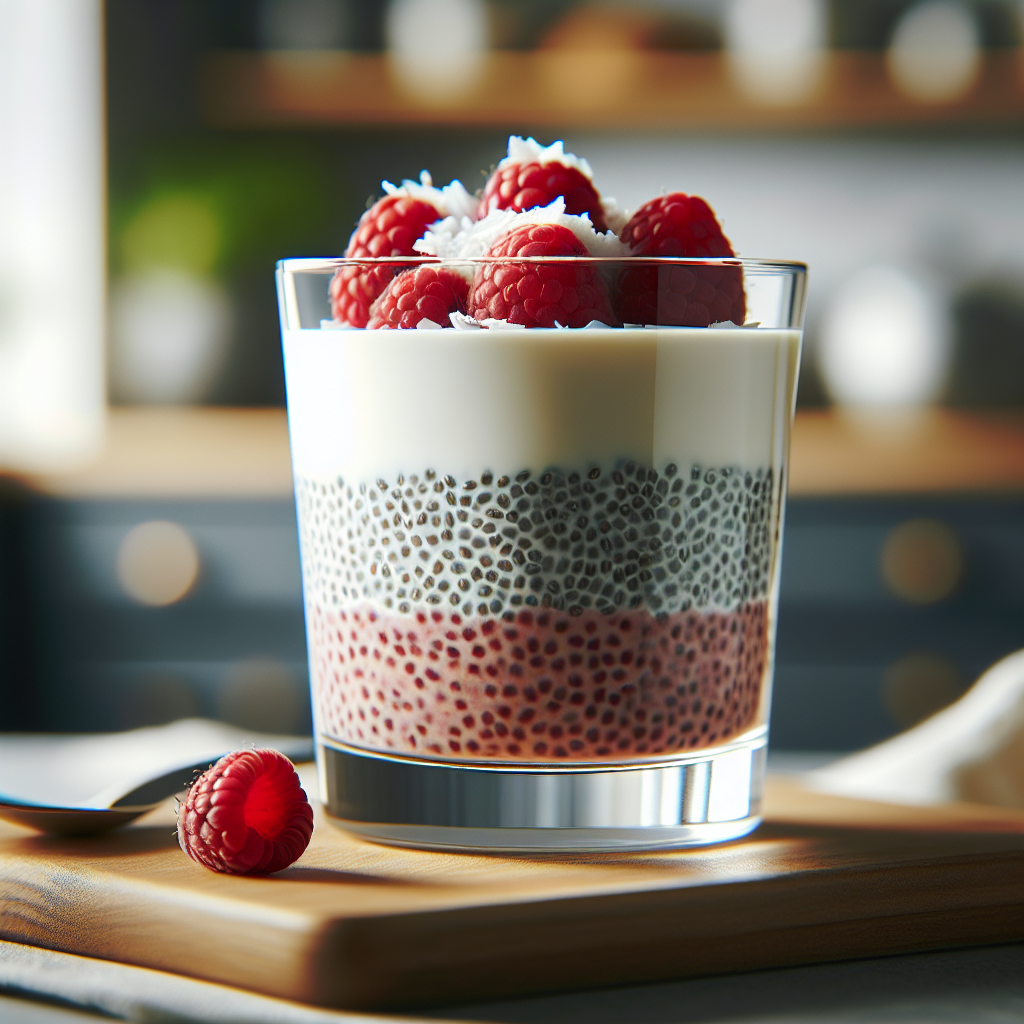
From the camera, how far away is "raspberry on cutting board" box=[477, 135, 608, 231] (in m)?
0.66

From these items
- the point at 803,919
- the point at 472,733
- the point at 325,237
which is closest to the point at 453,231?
the point at 472,733

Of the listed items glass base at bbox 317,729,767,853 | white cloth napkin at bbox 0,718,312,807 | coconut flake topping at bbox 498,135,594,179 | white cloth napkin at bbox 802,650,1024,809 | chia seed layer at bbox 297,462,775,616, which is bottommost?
white cloth napkin at bbox 0,718,312,807

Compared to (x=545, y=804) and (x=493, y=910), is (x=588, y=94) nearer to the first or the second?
(x=545, y=804)

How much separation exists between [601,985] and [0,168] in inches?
82.9

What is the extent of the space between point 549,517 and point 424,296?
102 mm

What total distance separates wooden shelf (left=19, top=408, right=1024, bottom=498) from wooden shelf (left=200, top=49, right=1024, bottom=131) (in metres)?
0.44

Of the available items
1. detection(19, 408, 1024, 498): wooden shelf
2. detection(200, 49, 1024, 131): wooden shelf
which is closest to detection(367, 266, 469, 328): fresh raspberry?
detection(19, 408, 1024, 498): wooden shelf

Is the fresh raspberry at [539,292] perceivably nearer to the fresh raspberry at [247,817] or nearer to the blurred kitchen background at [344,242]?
the fresh raspberry at [247,817]

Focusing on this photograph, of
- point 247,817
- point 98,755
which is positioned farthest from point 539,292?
point 98,755

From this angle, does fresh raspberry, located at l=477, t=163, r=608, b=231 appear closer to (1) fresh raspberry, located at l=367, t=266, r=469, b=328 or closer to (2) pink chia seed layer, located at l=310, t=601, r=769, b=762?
(1) fresh raspberry, located at l=367, t=266, r=469, b=328

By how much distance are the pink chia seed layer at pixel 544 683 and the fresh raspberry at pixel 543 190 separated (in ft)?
0.60

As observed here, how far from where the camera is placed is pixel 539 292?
59 cm

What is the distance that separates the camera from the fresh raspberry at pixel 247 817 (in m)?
0.55

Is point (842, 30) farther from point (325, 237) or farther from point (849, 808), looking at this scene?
point (849, 808)
